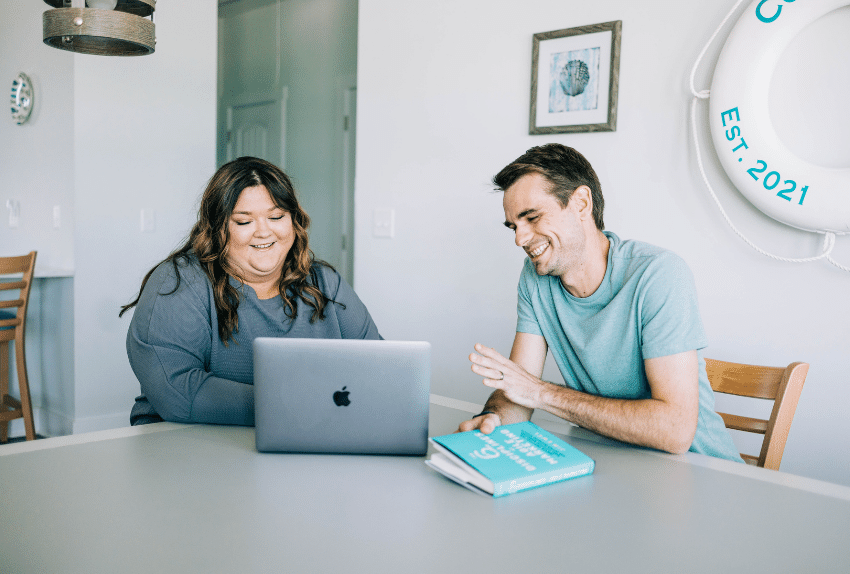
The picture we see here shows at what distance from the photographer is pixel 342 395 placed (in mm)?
1043

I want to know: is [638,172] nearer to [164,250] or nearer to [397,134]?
[397,134]

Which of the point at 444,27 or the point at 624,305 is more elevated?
the point at 444,27

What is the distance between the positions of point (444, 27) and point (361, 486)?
199cm

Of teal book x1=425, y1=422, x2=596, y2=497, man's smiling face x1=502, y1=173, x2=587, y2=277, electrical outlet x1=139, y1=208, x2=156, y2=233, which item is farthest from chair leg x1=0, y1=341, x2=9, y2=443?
teal book x1=425, y1=422, x2=596, y2=497

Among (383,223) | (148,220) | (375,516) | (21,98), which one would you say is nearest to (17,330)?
(148,220)

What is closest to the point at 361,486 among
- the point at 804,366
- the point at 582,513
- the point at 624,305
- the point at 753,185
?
the point at 582,513

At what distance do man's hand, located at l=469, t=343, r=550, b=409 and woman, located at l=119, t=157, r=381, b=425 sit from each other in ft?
1.45

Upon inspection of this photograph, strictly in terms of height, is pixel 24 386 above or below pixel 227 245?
below

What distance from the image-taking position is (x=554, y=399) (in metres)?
1.25

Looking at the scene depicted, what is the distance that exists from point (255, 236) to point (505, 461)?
2.66 feet

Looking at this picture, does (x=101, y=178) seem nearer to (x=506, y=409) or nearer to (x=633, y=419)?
(x=506, y=409)

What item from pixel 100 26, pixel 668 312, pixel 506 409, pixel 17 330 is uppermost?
pixel 100 26

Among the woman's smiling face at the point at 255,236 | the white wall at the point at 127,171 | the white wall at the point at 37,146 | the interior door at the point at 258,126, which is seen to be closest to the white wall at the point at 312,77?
the interior door at the point at 258,126

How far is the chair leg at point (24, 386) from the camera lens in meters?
2.78
